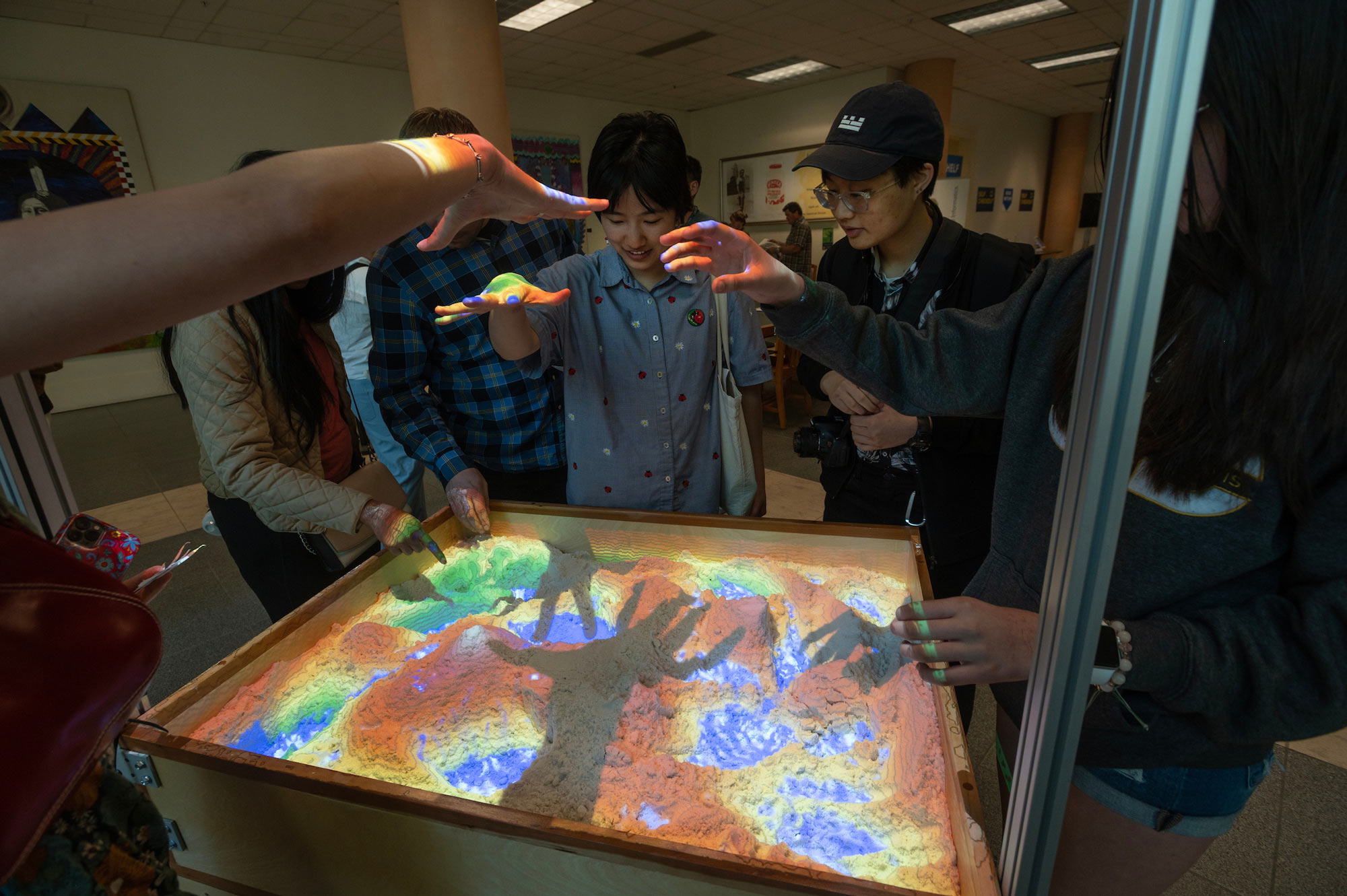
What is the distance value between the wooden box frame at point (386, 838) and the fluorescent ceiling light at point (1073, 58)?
10.2 metres

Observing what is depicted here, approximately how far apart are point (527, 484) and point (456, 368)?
41 centimetres

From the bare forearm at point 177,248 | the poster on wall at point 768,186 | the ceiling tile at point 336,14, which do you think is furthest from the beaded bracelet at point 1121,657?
the poster on wall at point 768,186

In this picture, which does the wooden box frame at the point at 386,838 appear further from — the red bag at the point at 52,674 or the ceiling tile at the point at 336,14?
the ceiling tile at the point at 336,14

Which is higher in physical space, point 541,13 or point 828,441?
point 541,13

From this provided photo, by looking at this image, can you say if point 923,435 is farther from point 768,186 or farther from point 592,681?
point 768,186

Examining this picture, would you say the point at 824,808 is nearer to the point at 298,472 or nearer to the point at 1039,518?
the point at 1039,518

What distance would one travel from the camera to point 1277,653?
66 centimetres

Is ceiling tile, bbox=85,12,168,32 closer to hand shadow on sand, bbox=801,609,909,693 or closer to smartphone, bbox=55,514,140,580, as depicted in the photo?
smartphone, bbox=55,514,140,580

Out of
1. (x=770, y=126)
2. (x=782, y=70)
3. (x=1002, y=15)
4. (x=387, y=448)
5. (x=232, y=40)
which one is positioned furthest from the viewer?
(x=770, y=126)

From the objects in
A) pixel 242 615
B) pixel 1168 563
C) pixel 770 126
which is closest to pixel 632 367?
pixel 1168 563

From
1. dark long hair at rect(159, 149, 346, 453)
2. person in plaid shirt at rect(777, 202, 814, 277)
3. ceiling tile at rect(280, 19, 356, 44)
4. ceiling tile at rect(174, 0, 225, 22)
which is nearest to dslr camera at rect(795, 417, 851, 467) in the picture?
dark long hair at rect(159, 149, 346, 453)

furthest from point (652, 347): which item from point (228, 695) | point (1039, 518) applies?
point (228, 695)

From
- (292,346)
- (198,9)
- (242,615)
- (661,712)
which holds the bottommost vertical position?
(242,615)

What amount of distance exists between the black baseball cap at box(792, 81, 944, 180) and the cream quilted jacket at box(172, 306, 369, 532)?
1.37m
